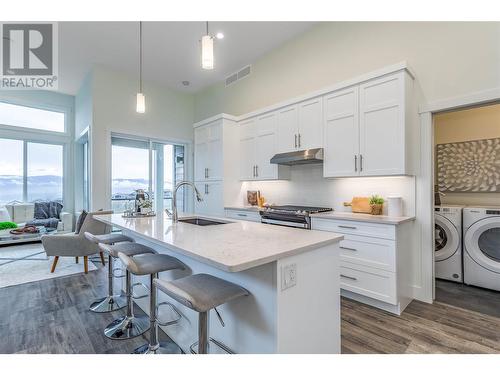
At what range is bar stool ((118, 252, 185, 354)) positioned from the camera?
5.80 feet

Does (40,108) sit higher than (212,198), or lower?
higher

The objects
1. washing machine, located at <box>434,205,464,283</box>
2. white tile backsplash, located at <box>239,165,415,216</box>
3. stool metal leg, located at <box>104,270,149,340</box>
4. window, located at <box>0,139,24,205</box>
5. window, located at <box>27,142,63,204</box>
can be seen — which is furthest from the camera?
window, located at <box>27,142,63,204</box>

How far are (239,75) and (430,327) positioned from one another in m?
4.84

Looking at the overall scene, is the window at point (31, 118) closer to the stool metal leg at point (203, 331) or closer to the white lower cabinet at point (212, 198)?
the white lower cabinet at point (212, 198)

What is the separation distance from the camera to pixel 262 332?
144 centimetres

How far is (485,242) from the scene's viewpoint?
3.16m

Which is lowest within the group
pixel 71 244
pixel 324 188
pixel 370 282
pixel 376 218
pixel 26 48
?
pixel 370 282

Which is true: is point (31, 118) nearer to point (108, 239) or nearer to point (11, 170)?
point (11, 170)

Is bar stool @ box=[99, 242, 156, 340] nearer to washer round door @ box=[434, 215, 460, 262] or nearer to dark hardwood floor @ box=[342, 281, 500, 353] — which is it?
dark hardwood floor @ box=[342, 281, 500, 353]

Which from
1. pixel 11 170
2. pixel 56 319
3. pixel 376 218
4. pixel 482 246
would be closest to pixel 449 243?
pixel 482 246

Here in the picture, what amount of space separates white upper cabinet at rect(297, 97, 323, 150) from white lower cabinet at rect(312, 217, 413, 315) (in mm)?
1138

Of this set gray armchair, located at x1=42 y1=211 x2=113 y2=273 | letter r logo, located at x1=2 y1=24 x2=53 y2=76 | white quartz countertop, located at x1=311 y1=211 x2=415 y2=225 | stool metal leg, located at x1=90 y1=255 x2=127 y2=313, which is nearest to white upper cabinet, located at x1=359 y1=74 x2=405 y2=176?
white quartz countertop, located at x1=311 y1=211 x2=415 y2=225

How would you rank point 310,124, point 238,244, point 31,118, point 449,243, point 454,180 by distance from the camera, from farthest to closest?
point 31,118
point 454,180
point 310,124
point 449,243
point 238,244
